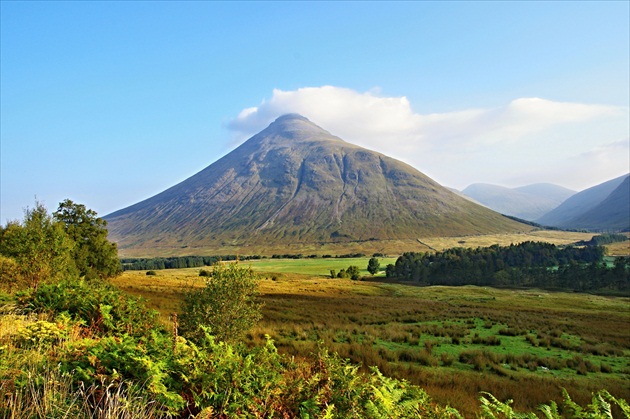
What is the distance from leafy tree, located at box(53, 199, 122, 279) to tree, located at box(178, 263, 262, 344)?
3855cm

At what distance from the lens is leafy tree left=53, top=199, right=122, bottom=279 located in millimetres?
47378

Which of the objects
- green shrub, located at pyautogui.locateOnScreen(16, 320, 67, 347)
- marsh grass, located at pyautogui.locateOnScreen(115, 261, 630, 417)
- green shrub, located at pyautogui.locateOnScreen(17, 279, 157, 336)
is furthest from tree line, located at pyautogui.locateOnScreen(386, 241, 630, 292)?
green shrub, located at pyautogui.locateOnScreen(16, 320, 67, 347)

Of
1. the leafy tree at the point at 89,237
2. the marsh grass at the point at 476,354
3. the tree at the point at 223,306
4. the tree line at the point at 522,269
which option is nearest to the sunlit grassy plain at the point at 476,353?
the marsh grass at the point at 476,354

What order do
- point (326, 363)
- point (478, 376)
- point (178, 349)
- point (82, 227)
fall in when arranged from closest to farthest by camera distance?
1. point (178, 349)
2. point (326, 363)
3. point (478, 376)
4. point (82, 227)

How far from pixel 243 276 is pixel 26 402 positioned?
11769 mm

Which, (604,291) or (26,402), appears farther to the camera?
(604,291)

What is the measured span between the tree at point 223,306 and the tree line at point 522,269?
112m

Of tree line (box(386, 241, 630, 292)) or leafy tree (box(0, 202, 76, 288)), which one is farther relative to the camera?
tree line (box(386, 241, 630, 292))

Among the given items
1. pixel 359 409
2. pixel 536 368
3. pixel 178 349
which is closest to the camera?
pixel 359 409

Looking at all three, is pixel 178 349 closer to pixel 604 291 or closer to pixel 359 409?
pixel 359 409

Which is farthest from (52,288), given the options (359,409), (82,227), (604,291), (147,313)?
(604,291)

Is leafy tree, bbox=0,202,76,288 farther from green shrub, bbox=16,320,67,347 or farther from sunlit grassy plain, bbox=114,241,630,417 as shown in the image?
green shrub, bbox=16,320,67,347

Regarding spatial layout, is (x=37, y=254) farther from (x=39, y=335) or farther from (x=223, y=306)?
(x=39, y=335)

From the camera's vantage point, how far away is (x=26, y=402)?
4410 mm
